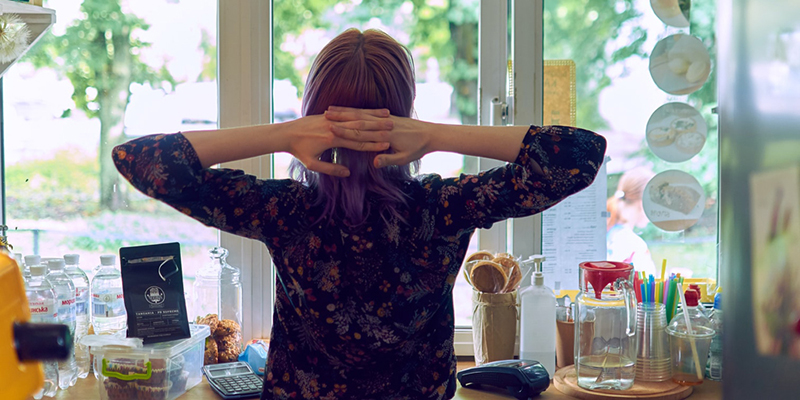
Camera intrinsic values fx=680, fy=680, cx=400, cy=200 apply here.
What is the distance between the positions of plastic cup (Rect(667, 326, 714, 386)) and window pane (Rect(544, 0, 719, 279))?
0.33 m

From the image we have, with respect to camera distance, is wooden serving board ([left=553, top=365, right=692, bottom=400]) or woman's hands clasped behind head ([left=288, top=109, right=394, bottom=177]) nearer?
woman's hands clasped behind head ([left=288, top=109, right=394, bottom=177])

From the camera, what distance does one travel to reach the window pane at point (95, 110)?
6.13 feet

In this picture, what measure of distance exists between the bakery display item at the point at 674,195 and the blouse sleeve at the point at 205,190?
3.82ft

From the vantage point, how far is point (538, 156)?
1.08m

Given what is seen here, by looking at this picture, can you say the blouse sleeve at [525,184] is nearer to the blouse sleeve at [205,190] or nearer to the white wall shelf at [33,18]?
the blouse sleeve at [205,190]

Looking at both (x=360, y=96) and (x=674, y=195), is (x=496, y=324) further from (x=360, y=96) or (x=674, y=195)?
(x=360, y=96)

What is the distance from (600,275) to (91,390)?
3.96 ft

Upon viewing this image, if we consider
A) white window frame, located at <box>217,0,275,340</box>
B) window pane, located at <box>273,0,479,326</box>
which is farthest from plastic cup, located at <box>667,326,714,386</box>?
white window frame, located at <box>217,0,275,340</box>

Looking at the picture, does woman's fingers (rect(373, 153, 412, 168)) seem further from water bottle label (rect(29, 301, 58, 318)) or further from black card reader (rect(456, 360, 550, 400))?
water bottle label (rect(29, 301, 58, 318))

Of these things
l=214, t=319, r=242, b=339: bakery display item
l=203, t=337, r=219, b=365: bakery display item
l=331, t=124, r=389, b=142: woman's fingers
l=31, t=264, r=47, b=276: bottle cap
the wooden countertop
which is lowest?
the wooden countertop

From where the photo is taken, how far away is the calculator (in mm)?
1483

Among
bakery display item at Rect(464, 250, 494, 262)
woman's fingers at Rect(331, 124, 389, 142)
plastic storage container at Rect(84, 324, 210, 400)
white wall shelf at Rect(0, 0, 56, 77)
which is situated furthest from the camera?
bakery display item at Rect(464, 250, 494, 262)

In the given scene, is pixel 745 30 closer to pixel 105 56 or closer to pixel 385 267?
pixel 385 267

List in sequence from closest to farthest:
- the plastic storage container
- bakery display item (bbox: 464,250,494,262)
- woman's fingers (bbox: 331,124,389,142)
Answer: woman's fingers (bbox: 331,124,389,142) → the plastic storage container → bakery display item (bbox: 464,250,494,262)
